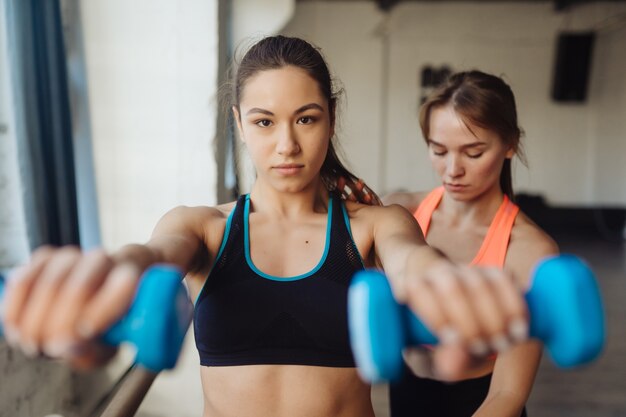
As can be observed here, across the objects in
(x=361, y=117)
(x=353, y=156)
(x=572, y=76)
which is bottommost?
(x=353, y=156)

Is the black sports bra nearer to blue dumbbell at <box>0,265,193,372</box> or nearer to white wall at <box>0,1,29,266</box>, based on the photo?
blue dumbbell at <box>0,265,193,372</box>

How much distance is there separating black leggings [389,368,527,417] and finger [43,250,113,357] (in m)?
1.14

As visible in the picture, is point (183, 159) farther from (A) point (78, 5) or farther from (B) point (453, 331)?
(B) point (453, 331)

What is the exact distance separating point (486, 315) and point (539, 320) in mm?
75

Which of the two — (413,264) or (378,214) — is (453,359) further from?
(378,214)

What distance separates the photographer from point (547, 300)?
1.68 feet

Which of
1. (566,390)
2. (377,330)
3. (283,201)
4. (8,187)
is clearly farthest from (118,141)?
(566,390)

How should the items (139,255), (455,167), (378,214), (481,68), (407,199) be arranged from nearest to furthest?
(139,255), (378,214), (455,167), (407,199), (481,68)

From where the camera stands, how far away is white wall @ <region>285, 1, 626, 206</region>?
28.6 feet

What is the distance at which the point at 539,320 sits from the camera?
510 mm

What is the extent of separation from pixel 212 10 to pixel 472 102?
4.55ft

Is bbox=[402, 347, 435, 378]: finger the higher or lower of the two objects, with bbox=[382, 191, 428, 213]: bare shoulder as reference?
lower

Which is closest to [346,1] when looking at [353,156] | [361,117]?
[361,117]

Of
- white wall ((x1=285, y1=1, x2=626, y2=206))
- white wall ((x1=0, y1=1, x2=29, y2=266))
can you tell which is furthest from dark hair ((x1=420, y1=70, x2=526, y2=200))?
white wall ((x1=285, y1=1, x2=626, y2=206))
